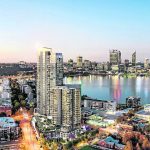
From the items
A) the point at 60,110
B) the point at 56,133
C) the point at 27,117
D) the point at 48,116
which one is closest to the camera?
the point at 56,133

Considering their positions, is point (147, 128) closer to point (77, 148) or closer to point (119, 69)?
point (77, 148)

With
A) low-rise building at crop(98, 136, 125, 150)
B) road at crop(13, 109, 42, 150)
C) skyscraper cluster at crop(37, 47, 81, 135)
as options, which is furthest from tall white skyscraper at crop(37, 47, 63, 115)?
low-rise building at crop(98, 136, 125, 150)

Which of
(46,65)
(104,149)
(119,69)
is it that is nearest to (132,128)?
(104,149)

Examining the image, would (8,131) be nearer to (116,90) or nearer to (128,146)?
(128,146)

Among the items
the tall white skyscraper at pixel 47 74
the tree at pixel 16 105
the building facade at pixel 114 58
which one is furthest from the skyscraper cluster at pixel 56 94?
the building facade at pixel 114 58

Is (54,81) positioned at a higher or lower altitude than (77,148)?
higher

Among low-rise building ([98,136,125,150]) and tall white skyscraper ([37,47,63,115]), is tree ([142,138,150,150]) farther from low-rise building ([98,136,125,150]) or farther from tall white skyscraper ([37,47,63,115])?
tall white skyscraper ([37,47,63,115])

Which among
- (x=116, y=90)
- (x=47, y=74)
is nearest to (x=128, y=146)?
(x=47, y=74)
